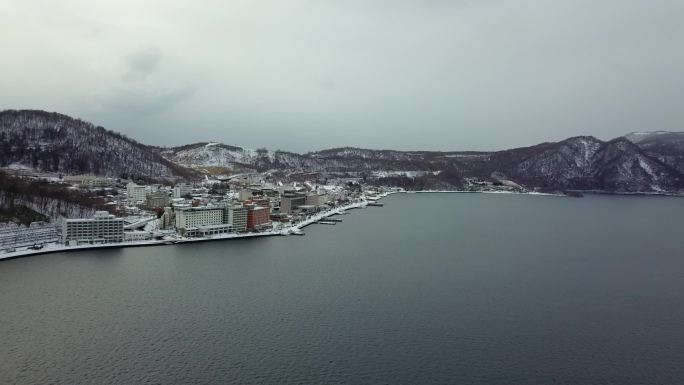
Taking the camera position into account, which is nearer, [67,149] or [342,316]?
[342,316]

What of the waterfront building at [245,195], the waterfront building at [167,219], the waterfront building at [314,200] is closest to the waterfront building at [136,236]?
the waterfront building at [167,219]

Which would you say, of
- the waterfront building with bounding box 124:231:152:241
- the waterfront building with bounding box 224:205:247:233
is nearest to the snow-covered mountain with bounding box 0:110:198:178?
the waterfront building with bounding box 224:205:247:233

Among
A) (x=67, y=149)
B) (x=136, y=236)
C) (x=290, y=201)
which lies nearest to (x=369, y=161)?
(x=67, y=149)

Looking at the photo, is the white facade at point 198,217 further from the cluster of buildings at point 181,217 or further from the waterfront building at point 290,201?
the waterfront building at point 290,201

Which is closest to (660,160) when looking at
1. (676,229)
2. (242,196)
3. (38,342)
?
(676,229)

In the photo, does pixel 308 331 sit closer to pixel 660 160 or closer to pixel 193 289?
pixel 193 289

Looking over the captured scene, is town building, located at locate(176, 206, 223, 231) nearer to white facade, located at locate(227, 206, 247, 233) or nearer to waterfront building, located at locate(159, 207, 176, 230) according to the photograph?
white facade, located at locate(227, 206, 247, 233)

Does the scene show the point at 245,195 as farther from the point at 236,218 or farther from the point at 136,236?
the point at 136,236
